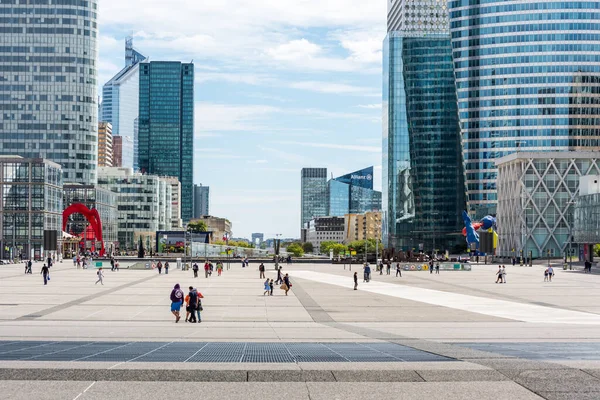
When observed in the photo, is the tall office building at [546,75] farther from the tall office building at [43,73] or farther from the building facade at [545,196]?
the tall office building at [43,73]

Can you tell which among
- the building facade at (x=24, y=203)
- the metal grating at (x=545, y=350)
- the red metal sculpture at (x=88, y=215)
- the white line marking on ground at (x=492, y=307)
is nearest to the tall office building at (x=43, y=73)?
the red metal sculpture at (x=88, y=215)

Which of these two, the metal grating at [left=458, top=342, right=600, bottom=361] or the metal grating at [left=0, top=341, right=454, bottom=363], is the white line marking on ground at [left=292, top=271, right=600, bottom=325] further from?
the metal grating at [left=0, top=341, right=454, bottom=363]

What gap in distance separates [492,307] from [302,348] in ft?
80.3

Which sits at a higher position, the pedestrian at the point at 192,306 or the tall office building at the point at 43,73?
→ the tall office building at the point at 43,73

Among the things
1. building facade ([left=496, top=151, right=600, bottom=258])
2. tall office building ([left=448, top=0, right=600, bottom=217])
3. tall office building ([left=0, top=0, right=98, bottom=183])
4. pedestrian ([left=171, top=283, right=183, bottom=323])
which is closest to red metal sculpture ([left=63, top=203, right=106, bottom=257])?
tall office building ([left=0, top=0, right=98, bottom=183])

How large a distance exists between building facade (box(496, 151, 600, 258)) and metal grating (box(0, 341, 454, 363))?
12976 cm

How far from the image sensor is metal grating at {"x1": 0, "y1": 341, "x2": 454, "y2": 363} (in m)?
22.5

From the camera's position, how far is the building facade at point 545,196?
150125mm

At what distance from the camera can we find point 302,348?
26031 millimetres

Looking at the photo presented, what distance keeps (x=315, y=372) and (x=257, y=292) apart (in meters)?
40.2

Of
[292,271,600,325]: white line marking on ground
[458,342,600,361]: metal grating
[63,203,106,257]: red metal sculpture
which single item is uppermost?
[63,203,106,257]: red metal sculpture

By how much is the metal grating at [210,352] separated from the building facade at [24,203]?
12067 centimetres

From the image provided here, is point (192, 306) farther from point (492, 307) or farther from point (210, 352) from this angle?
point (492, 307)

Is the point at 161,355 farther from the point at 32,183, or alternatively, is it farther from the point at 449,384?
the point at 32,183
